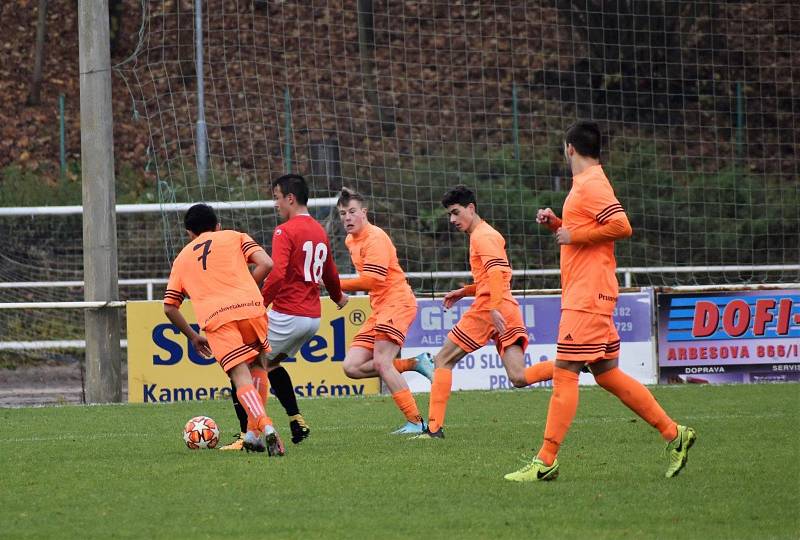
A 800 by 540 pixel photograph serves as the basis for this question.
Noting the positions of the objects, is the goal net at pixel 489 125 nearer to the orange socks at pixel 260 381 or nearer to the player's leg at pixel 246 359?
the orange socks at pixel 260 381

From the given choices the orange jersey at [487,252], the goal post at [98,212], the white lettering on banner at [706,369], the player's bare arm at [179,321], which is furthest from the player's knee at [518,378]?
the goal post at [98,212]

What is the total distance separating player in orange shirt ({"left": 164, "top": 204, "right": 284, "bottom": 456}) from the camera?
8.52 meters

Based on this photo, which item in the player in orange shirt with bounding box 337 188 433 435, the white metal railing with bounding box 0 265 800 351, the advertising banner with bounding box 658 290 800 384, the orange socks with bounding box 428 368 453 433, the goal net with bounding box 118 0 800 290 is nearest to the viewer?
the orange socks with bounding box 428 368 453 433

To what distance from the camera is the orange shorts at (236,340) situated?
8531mm

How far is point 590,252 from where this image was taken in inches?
279

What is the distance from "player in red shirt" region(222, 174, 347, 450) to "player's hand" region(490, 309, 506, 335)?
53.4 inches

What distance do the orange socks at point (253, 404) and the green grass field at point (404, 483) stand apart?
26 cm

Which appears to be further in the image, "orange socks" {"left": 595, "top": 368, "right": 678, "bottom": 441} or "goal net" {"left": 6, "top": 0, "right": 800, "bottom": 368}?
"goal net" {"left": 6, "top": 0, "right": 800, "bottom": 368}

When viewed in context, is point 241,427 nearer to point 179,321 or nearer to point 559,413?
point 179,321

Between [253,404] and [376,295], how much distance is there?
238cm

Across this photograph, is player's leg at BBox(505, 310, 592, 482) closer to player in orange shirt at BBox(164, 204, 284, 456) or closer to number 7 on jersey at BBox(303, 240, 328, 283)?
player in orange shirt at BBox(164, 204, 284, 456)

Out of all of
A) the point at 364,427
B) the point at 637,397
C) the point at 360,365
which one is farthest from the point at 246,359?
the point at 637,397

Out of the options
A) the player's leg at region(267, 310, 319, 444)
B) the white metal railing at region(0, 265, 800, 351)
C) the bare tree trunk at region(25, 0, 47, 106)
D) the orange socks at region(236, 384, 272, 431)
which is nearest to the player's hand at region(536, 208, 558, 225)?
the orange socks at region(236, 384, 272, 431)

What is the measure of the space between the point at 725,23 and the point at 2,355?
13.2 m
